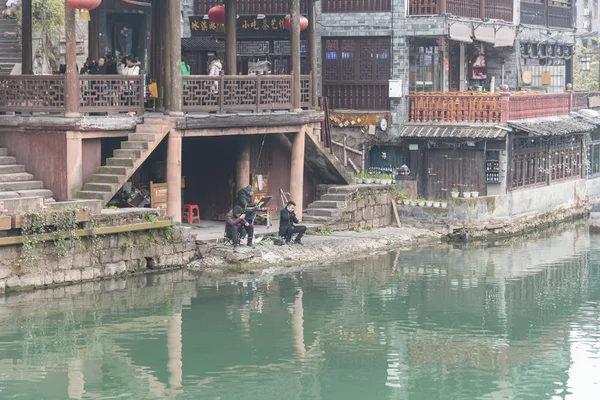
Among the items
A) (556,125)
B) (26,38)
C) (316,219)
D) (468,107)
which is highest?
(26,38)

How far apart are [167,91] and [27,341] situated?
29.8 feet

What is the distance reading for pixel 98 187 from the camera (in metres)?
29.6

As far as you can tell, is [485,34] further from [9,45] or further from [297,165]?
[9,45]

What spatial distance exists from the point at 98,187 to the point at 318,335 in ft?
23.5

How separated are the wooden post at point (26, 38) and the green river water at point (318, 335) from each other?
7032 millimetres

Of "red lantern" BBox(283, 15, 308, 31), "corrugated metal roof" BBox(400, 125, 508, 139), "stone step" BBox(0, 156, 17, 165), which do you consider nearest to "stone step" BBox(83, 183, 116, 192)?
"stone step" BBox(0, 156, 17, 165)

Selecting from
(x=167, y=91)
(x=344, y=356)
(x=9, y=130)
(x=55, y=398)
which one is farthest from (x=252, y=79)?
(x=55, y=398)

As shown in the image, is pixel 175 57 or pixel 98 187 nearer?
pixel 98 187

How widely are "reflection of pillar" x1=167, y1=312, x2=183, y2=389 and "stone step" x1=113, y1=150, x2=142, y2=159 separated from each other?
514cm

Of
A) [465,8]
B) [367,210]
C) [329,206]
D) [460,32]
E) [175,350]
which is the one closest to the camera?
[175,350]

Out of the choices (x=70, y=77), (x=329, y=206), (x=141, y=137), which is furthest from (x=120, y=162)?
(x=329, y=206)

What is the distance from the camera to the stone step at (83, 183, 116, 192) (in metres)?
29.5

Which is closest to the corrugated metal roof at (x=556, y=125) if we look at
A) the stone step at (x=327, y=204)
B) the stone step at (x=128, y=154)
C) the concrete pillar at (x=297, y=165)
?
the stone step at (x=327, y=204)

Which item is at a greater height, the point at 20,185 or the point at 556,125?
the point at 556,125
